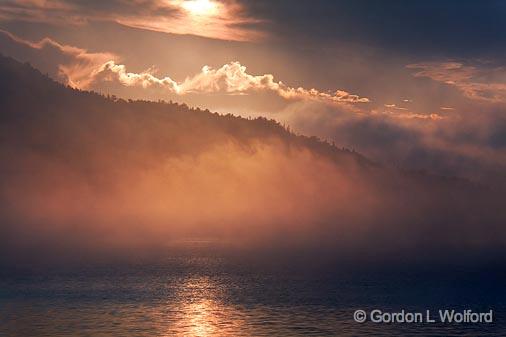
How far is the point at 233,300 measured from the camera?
436ft

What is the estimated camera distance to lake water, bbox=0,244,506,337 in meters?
98.7

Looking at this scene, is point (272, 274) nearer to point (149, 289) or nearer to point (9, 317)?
point (149, 289)

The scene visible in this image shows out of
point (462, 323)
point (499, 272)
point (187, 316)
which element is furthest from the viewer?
point (499, 272)

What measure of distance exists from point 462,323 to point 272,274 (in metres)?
85.8

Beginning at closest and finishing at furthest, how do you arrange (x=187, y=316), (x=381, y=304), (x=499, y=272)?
(x=187, y=316)
(x=381, y=304)
(x=499, y=272)

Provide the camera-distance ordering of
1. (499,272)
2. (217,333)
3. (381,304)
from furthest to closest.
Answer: (499,272)
(381,304)
(217,333)

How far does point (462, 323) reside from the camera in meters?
104

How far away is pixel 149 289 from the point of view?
148 meters

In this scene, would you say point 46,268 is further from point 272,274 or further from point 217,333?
point 217,333

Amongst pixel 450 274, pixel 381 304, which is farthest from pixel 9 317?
pixel 450 274

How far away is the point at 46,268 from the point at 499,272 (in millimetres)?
128003

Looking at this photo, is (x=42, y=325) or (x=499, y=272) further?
(x=499, y=272)

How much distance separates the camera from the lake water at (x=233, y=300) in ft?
324

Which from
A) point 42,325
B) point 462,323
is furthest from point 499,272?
point 42,325
